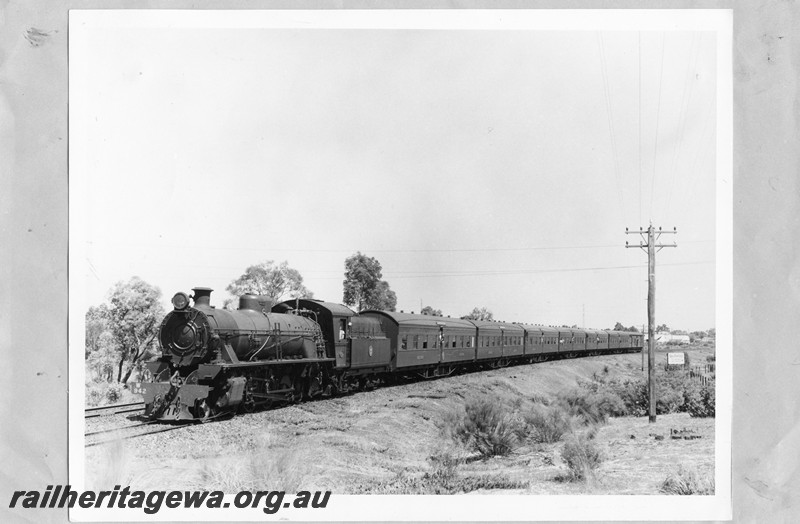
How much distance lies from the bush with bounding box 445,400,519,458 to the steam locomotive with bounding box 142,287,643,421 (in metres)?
4.62

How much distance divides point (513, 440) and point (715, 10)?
8.59m

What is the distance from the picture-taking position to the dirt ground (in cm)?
1104

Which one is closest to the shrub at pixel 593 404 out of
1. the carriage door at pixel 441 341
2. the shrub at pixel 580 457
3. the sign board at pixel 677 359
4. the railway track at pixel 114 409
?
the sign board at pixel 677 359

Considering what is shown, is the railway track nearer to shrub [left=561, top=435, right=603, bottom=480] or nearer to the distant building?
shrub [left=561, top=435, right=603, bottom=480]

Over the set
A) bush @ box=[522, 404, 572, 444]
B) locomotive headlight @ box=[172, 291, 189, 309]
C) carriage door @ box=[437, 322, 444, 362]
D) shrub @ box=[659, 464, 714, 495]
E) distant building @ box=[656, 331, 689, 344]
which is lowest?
shrub @ box=[659, 464, 714, 495]

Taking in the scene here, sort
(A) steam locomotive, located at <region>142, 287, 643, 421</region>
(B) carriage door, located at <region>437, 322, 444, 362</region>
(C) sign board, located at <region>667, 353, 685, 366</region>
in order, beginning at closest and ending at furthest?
(A) steam locomotive, located at <region>142, 287, 643, 421</region>, (C) sign board, located at <region>667, 353, 685, 366</region>, (B) carriage door, located at <region>437, 322, 444, 362</region>

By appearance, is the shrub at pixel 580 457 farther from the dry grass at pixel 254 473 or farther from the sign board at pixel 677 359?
the dry grass at pixel 254 473

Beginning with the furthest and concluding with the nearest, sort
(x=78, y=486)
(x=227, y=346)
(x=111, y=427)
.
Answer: (x=227, y=346)
(x=111, y=427)
(x=78, y=486)

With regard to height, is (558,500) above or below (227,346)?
below

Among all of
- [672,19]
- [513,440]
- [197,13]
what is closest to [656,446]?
[513,440]

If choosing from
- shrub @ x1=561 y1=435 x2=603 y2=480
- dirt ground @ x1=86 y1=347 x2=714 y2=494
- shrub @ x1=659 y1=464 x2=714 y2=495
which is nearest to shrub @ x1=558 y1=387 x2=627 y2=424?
dirt ground @ x1=86 y1=347 x2=714 y2=494

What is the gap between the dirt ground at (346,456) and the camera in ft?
36.2

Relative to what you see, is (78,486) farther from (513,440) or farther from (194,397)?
(513,440)

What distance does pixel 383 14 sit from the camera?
1104 cm
